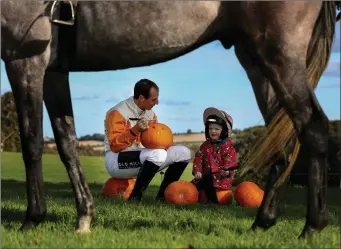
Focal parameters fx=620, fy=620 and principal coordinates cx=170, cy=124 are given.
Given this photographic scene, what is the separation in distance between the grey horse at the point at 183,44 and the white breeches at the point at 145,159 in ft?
9.73

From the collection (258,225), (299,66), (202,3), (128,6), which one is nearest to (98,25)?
(128,6)

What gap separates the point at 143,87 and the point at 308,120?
354 cm

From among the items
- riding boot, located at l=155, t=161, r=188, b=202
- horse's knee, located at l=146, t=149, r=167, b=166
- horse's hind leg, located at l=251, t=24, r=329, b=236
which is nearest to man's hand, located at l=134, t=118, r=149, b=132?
horse's knee, located at l=146, t=149, r=167, b=166

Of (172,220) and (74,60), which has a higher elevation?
(74,60)

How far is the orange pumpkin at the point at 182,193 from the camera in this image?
7.41 metres

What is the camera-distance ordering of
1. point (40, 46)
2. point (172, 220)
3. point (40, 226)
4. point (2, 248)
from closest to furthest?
point (2, 248) → point (40, 46) → point (40, 226) → point (172, 220)

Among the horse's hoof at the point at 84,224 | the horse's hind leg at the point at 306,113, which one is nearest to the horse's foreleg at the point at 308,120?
the horse's hind leg at the point at 306,113

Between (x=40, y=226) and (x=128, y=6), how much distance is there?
6.33ft

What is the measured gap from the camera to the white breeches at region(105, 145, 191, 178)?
771cm

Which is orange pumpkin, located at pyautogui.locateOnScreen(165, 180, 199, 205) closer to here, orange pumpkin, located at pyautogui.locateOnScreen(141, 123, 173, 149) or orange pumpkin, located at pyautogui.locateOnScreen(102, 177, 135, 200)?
orange pumpkin, located at pyautogui.locateOnScreen(141, 123, 173, 149)

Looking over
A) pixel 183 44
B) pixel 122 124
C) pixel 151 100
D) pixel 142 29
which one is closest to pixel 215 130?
pixel 151 100

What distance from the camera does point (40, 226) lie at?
5.04 meters

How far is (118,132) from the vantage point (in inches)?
304

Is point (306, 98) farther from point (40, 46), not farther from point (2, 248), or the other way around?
point (2, 248)
